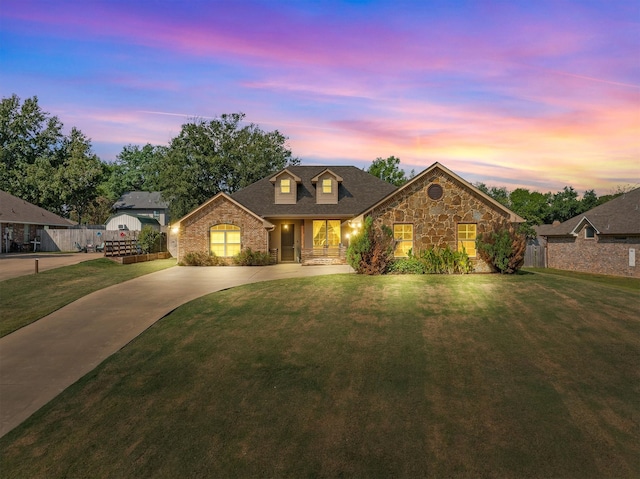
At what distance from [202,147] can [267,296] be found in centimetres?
3174

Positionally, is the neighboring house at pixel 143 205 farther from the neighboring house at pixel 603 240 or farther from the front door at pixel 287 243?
the neighboring house at pixel 603 240

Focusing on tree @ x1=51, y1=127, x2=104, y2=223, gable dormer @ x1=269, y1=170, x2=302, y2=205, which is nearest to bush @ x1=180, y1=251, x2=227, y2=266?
gable dormer @ x1=269, y1=170, x2=302, y2=205

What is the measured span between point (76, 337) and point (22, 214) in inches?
1285

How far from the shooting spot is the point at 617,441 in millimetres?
6664

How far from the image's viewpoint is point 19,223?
35.1 meters

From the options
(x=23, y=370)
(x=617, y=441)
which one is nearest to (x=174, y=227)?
(x=23, y=370)

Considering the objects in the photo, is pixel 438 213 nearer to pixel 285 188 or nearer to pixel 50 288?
pixel 285 188

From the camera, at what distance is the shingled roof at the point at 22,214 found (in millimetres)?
33875

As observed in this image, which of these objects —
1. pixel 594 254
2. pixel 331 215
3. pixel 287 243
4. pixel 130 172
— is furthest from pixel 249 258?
pixel 130 172

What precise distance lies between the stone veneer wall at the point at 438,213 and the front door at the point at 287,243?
9361 millimetres

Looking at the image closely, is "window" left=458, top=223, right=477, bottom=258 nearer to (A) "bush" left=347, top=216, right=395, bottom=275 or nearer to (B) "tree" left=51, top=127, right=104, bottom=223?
(A) "bush" left=347, top=216, right=395, bottom=275

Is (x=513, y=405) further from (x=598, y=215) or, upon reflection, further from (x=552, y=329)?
(x=598, y=215)

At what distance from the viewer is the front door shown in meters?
29.2

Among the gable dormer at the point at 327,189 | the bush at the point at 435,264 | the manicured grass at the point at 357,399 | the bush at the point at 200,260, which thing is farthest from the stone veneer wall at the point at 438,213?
the bush at the point at 200,260
